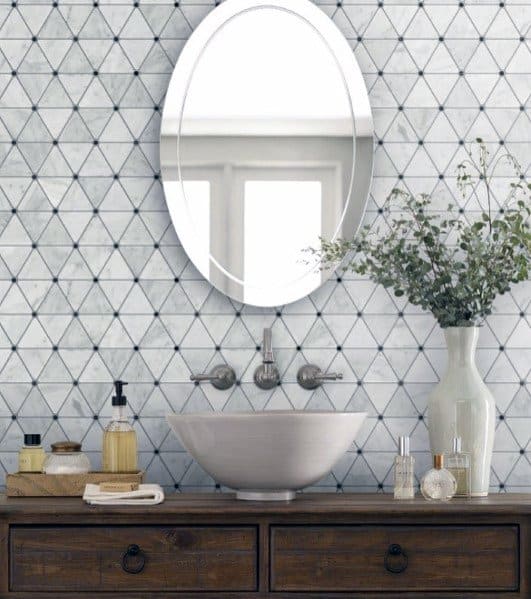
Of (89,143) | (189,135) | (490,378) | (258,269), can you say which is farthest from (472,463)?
(89,143)

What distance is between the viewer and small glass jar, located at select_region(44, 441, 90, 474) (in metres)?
2.20

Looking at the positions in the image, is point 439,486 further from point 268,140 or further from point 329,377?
point 268,140

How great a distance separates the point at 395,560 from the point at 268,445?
0.36 metres

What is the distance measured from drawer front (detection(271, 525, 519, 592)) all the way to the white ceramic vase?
0.80ft

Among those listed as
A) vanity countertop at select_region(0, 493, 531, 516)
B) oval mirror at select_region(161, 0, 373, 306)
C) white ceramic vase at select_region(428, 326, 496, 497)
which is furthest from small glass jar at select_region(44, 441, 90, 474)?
white ceramic vase at select_region(428, 326, 496, 497)

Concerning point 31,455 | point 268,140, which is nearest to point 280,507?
point 31,455

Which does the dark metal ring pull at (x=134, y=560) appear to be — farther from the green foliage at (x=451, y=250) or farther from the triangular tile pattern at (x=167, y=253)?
the green foliage at (x=451, y=250)

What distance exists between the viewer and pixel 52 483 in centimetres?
218

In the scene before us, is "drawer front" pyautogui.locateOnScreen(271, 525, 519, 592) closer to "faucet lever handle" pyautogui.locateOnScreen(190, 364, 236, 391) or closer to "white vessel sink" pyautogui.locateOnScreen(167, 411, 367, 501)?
"white vessel sink" pyautogui.locateOnScreen(167, 411, 367, 501)

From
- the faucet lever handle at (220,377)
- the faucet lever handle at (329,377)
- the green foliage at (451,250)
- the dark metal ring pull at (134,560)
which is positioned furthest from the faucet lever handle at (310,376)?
the dark metal ring pull at (134,560)

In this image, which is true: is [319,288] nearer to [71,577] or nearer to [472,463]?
[472,463]

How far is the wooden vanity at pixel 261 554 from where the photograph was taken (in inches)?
77.5

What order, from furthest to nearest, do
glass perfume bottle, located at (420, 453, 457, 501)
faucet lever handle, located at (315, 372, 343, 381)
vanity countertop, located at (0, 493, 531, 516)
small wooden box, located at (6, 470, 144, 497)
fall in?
faucet lever handle, located at (315, 372, 343, 381), small wooden box, located at (6, 470, 144, 497), glass perfume bottle, located at (420, 453, 457, 501), vanity countertop, located at (0, 493, 531, 516)

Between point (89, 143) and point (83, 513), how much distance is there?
1.02 metres
